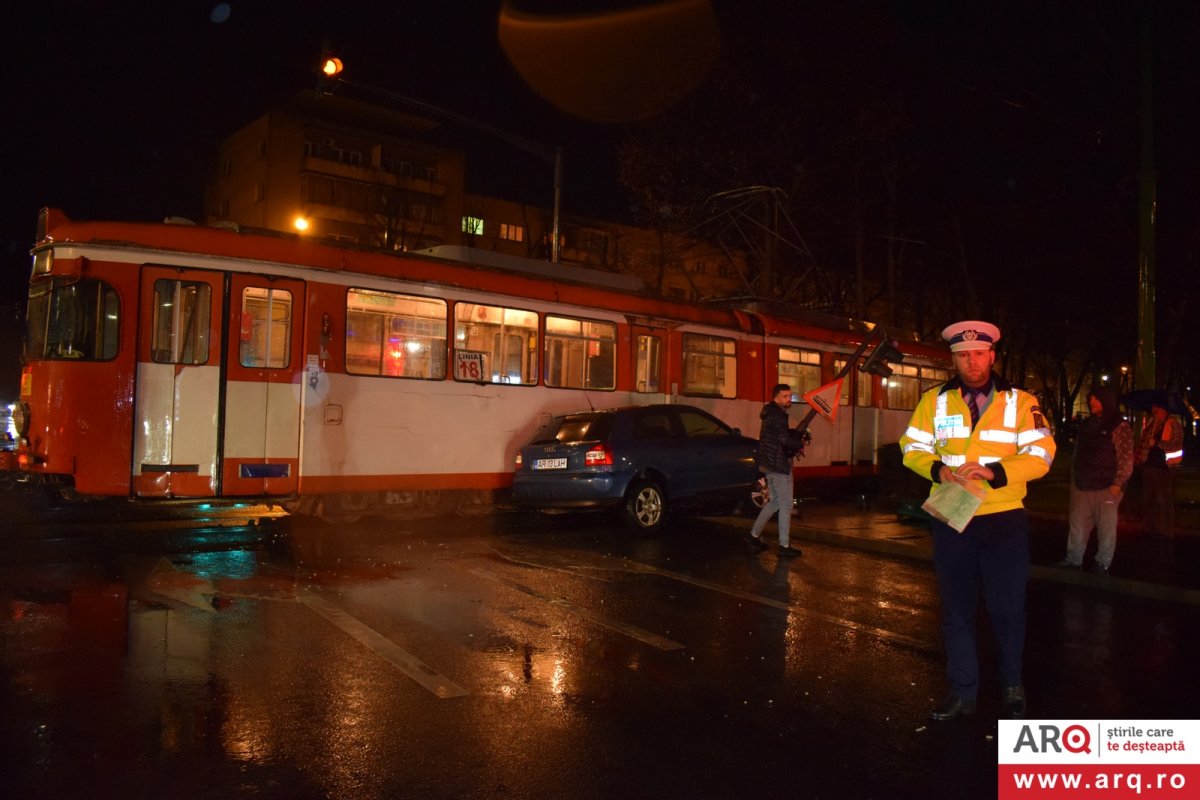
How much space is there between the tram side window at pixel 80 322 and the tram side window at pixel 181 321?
1.31 feet

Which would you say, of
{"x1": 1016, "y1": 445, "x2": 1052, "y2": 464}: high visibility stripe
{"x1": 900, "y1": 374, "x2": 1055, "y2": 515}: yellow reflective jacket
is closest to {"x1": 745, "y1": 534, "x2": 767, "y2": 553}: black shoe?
{"x1": 900, "y1": 374, "x2": 1055, "y2": 515}: yellow reflective jacket

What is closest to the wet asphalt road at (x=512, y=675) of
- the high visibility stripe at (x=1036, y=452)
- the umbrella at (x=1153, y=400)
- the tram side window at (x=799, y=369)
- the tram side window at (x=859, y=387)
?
the high visibility stripe at (x=1036, y=452)

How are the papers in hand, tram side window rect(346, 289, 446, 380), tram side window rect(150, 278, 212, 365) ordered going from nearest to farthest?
1. the papers in hand
2. tram side window rect(150, 278, 212, 365)
3. tram side window rect(346, 289, 446, 380)

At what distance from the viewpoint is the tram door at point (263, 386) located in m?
10.2

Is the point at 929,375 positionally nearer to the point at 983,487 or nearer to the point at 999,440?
the point at 999,440

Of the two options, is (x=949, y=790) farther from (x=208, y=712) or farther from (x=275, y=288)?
(x=275, y=288)

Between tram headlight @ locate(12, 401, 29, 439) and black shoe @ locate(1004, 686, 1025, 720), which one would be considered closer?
black shoe @ locate(1004, 686, 1025, 720)

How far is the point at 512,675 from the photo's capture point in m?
5.55

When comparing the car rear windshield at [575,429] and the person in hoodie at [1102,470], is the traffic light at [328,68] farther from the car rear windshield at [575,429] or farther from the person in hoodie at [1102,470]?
the person in hoodie at [1102,470]

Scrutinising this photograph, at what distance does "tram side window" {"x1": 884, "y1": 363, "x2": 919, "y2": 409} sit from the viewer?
19922mm

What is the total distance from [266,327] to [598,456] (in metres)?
4.11

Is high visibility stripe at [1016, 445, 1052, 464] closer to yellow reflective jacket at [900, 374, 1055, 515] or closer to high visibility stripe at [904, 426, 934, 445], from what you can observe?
yellow reflective jacket at [900, 374, 1055, 515]

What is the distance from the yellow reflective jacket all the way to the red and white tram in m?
7.76

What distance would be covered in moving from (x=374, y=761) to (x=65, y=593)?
4.61 meters
